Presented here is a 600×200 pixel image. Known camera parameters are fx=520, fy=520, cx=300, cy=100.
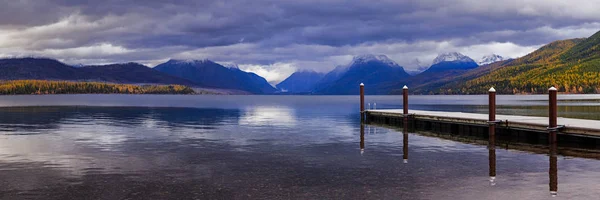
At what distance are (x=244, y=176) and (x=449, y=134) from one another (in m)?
30.0

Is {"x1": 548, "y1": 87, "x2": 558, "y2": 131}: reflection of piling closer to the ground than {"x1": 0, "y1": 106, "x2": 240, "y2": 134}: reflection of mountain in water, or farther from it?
farther from it

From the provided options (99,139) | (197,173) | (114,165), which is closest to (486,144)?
(197,173)

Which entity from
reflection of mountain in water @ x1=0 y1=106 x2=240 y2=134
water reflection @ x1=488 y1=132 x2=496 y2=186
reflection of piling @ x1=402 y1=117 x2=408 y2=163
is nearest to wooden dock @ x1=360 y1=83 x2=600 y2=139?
reflection of piling @ x1=402 y1=117 x2=408 y2=163

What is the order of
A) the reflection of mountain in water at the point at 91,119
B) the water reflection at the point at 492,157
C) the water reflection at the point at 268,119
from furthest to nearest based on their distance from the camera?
the water reflection at the point at 268,119, the reflection of mountain in water at the point at 91,119, the water reflection at the point at 492,157

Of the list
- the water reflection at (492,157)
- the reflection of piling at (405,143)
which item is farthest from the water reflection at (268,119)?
the water reflection at (492,157)

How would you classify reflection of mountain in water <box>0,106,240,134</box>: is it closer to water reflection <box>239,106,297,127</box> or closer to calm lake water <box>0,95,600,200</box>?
water reflection <box>239,106,297,127</box>

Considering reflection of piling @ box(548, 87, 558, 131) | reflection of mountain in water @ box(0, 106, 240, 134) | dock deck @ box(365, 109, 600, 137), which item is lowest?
reflection of mountain in water @ box(0, 106, 240, 134)

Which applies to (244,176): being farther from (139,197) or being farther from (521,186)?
(521,186)

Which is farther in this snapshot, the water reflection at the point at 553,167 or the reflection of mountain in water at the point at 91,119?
the reflection of mountain in water at the point at 91,119

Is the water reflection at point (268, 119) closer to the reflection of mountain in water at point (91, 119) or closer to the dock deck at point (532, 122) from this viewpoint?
the reflection of mountain in water at point (91, 119)

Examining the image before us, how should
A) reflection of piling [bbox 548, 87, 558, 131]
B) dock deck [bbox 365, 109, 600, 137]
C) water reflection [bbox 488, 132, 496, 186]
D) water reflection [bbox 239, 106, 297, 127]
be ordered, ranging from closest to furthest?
water reflection [bbox 488, 132, 496, 186] < dock deck [bbox 365, 109, 600, 137] < reflection of piling [bbox 548, 87, 558, 131] < water reflection [bbox 239, 106, 297, 127]

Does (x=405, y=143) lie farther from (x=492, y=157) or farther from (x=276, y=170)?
(x=276, y=170)

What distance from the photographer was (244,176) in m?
26.3

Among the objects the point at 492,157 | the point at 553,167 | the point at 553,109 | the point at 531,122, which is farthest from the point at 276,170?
the point at 531,122
